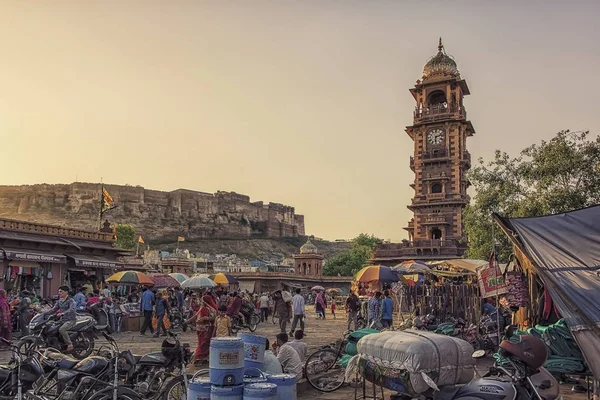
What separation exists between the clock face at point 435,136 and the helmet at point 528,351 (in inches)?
1711

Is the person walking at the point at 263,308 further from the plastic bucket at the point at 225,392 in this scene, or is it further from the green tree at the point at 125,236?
the green tree at the point at 125,236

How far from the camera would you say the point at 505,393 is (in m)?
4.63

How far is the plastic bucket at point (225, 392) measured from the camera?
4.98 metres

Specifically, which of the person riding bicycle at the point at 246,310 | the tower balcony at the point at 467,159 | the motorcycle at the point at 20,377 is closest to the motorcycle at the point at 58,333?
the motorcycle at the point at 20,377

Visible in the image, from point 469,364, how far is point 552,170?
17.1m

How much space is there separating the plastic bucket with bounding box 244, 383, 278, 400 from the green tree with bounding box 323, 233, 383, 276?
205 ft

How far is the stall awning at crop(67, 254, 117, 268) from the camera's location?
25.4 metres

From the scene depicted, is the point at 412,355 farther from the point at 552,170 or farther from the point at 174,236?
the point at 174,236

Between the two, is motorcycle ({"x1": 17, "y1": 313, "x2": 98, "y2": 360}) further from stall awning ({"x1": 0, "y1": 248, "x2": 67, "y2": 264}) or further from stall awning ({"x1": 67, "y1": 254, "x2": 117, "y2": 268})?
stall awning ({"x1": 67, "y1": 254, "x2": 117, "y2": 268})


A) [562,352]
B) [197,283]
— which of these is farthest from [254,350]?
[197,283]

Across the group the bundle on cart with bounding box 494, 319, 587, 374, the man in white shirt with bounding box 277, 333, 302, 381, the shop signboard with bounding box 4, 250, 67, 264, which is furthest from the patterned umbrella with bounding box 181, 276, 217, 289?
the bundle on cart with bounding box 494, 319, 587, 374

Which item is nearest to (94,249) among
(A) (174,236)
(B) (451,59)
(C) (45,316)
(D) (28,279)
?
(D) (28,279)

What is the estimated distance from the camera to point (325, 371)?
366 inches

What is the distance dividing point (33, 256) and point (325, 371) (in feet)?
57.8
